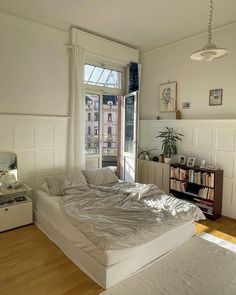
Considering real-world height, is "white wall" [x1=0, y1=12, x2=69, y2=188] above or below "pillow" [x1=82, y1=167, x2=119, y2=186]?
above

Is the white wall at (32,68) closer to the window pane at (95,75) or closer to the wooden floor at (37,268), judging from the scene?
the window pane at (95,75)

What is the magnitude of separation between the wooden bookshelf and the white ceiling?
7.59 feet

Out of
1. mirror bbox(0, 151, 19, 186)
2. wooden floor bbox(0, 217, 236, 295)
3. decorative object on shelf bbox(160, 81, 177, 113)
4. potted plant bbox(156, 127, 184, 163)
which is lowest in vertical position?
wooden floor bbox(0, 217, 236, 295)

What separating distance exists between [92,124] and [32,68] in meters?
1.51

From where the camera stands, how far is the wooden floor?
6.59ft

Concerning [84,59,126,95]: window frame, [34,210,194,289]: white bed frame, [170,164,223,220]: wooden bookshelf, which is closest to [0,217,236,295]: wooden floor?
[34,210,194,289]: white bed frame

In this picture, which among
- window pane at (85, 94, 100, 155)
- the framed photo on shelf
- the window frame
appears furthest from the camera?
window pane at (85, 94, 100, 155)

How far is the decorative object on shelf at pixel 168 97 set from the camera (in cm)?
438

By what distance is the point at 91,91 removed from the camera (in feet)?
14.6

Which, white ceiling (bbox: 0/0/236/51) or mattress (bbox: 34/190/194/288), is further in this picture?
white ceiling (bbox: 0/0/236/51)

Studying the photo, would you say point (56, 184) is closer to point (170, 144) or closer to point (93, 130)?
point (93, 130)

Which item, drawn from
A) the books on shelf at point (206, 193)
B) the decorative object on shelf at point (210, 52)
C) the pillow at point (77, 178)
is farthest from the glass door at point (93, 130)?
the decorative object on shelf at point (210, 52)

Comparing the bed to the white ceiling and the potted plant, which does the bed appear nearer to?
the potted plant

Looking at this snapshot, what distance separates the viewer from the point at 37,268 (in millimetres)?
2293
